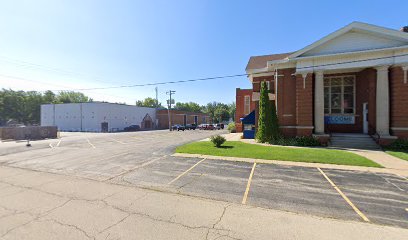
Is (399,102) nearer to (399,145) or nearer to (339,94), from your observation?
(399,145)

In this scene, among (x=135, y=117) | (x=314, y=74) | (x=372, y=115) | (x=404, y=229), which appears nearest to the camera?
(x=404, y=229)

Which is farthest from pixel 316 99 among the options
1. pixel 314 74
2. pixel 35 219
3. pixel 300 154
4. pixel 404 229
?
pixel 35 219

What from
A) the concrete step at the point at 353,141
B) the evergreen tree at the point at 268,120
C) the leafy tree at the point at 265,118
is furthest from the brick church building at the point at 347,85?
the leafy tree at the point at 265,118

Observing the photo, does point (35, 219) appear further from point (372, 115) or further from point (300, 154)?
point (372, 115)

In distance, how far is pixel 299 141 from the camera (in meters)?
17.0

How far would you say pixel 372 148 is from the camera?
1512 cm

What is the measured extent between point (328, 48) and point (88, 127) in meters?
52.9

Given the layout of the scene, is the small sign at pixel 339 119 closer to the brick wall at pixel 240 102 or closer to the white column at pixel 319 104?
the white column at pixel 319 104

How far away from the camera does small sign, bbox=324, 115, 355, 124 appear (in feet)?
59.8

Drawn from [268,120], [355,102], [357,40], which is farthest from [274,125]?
[357,40]

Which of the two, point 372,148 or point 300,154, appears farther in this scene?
point 372,148

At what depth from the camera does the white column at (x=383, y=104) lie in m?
15.4

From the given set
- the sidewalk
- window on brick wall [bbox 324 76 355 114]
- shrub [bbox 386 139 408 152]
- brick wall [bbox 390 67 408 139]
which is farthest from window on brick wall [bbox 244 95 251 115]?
the sidewalk

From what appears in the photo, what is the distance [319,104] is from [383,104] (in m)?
4.18
